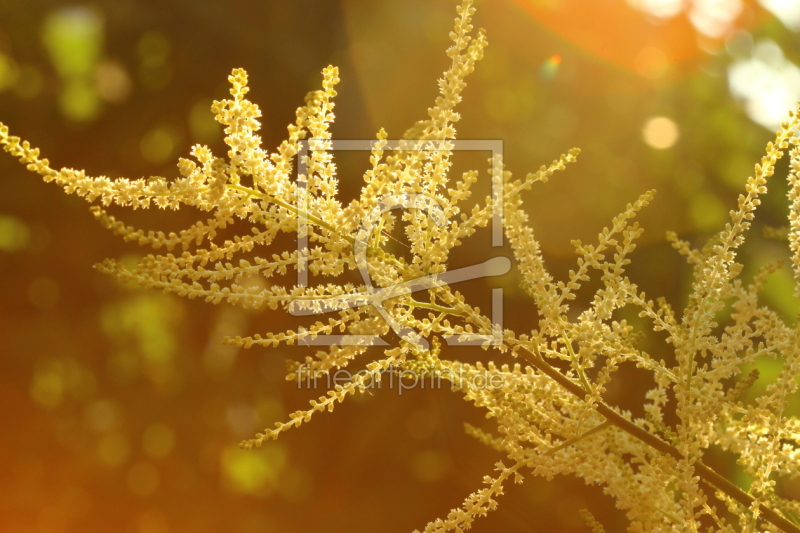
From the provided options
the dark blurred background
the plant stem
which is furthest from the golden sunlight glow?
the plant stem

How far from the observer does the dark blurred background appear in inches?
63.1

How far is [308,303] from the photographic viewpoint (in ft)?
2.19

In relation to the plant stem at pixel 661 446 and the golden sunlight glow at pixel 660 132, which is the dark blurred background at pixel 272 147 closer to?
the golden sunlight glow at pixel 660 132

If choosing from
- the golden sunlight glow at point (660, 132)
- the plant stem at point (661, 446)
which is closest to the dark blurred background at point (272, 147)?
the golden sunlight glow at point (660, 132)

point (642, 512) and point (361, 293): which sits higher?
point (361, 293)

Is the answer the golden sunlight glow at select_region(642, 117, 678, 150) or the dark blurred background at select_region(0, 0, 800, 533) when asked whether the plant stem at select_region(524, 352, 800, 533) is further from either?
the golden sunlight glow at select_region(642, 117, 678, 150)

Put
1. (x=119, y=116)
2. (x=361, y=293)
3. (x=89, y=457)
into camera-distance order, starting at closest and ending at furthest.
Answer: (x=361, y=293) < (x=89, y=457) < (x=119, y=116)

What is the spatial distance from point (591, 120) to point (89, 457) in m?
1.97

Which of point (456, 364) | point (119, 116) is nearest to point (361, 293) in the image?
point (456, 364)

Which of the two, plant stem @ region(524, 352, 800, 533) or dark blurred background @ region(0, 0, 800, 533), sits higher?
dark blurred background @ region(0, 0, 800, 533)

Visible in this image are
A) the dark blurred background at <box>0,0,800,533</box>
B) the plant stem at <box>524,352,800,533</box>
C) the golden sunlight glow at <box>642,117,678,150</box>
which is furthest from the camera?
the golden sunlight glow at <box>642,117,678,150</box>

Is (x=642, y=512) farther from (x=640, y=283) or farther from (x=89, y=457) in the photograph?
(x=89, y=457)

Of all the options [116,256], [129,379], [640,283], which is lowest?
[129,379]

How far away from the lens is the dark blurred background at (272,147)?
1602 mm
